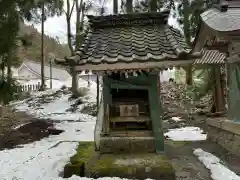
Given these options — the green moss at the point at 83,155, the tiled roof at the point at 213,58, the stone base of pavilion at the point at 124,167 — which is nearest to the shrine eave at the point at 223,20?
the tiled roof at the point at 213,58

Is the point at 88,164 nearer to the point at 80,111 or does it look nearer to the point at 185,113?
the point at 185,113

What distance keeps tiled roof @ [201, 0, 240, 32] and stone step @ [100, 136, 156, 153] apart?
262cm

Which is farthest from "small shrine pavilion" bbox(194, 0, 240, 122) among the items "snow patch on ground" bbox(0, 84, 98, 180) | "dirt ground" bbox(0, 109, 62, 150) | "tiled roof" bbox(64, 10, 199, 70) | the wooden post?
"dirt ground" bbox(0, 109, 62, 150)

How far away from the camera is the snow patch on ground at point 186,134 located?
8961 mm

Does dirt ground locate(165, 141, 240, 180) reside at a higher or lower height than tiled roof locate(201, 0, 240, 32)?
lower

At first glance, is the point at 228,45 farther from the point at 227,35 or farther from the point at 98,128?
the point at 98,128

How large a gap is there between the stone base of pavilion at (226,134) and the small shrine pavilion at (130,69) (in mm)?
1861

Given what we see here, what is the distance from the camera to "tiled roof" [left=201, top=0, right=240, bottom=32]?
5738 mm

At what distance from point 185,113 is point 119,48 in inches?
361

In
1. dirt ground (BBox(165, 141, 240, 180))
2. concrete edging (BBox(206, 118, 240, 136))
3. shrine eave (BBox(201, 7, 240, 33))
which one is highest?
shrine eave (BBox(201, 7, 240, 33))

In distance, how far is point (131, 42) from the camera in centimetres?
553

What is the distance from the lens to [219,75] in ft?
30.6

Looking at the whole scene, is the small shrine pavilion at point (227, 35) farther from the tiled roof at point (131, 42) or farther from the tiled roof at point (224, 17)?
the tiled roof at point (131, 42)

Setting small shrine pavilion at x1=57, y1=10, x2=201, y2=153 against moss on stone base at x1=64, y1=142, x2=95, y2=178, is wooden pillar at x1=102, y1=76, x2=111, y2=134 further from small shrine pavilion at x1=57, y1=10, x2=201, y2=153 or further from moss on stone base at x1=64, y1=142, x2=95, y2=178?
moss on stone base at x1=64, y1=142, x2=95, y2=178
